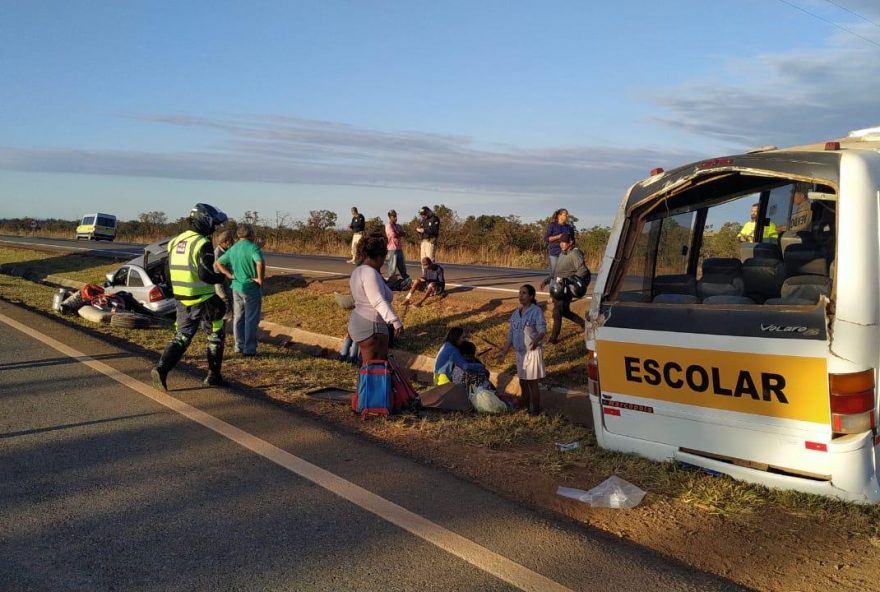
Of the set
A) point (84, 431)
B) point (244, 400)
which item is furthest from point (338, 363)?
point (84, 431)

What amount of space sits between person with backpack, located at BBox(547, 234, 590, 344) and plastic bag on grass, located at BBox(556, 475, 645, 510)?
5197mm

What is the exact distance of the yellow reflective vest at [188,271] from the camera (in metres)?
→ 7.67

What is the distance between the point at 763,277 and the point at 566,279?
4994mm

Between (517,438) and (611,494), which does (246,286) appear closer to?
(517,438)

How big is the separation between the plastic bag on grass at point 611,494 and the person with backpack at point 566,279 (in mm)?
5197

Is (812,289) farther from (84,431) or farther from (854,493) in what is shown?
(84,431)

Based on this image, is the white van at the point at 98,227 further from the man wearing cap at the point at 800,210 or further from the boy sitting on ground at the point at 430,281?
the man wearing cap at the point at 800,210

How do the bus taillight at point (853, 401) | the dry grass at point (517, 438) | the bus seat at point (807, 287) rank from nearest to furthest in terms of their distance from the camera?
the bus taillight at point (853, 401) → the bus seat at point (807, 287) → the dry grass at point (517, 438)

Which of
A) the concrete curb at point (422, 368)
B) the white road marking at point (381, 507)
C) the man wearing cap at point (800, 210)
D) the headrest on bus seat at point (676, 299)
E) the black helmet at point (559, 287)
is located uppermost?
the man wearing cap at point (800, 210)

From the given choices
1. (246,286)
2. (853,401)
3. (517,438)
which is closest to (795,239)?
(853,401)

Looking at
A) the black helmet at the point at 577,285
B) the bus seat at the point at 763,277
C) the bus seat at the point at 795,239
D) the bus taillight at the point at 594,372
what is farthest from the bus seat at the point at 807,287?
the black helmet at the point at 577,285

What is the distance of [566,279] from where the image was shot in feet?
33.4

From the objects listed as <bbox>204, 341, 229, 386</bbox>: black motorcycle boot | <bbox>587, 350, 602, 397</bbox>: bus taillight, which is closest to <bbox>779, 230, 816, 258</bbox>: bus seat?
<bbox>587, 350, 602, 397</bbox>: bus taillight

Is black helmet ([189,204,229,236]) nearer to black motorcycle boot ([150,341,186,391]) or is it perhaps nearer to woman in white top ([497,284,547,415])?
black motorcycle boot ([150,341,186,391])
